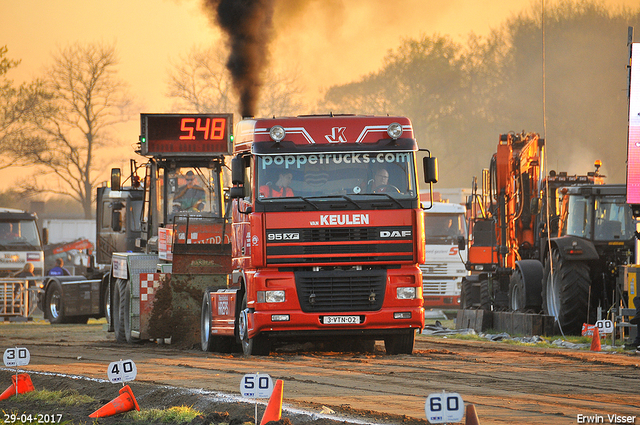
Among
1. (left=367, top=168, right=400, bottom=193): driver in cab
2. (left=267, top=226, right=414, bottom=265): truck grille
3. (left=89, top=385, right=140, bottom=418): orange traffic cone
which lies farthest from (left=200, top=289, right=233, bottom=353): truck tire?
(left=89, top=385, right=140, bottom=418): orange traffic cone

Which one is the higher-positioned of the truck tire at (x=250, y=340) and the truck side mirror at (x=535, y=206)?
the truck side mirror at (x=535, y=206)

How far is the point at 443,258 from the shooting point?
110ft

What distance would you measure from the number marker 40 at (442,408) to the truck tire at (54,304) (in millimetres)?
25393

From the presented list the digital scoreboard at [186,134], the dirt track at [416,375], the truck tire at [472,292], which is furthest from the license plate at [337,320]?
the truck tire at [472,292]

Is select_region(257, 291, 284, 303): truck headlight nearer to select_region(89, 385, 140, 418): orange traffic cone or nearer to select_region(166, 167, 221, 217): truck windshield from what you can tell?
select_region(89, 385, 140, 418): orange traffic cone

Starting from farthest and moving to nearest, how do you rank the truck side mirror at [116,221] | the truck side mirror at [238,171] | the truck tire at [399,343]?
the truck side mirror at [116,221] < the truck tire at [399,343] < the truck side mirror at [238,171]

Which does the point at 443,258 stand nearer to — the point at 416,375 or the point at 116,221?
the point at 116,221

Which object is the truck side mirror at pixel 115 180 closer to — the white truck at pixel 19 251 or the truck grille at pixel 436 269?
the white truck at pixel 19 251

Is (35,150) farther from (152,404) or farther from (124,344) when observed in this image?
(152,404)

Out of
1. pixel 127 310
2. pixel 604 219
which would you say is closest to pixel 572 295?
pixel 604 219

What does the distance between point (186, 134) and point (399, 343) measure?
734cm

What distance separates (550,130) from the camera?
184 ft

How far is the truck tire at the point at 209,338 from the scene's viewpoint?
17.0 metres

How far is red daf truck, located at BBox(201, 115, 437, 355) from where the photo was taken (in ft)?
47.5
